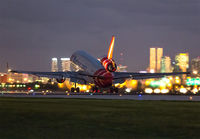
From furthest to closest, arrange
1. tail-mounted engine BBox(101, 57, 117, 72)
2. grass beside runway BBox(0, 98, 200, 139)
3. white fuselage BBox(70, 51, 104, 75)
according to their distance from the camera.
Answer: white fuselage BBox(70, 51, 104, 75)
tail-mounted engine BBox(101, 57, 117, 72)
grass beside runway BBox(0, 98, 200, 139)

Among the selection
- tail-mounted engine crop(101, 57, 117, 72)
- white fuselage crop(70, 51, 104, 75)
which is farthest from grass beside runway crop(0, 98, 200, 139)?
white fuselage crop(70, 51, 104, 75)

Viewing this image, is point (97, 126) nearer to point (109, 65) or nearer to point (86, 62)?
point (109, 65)

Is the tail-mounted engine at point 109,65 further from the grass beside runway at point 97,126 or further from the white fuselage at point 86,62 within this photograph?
the grass beside runway at point 97,126

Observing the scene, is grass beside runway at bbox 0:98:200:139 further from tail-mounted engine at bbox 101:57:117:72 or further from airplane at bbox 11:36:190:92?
airplane at bbox 11:36:190:92

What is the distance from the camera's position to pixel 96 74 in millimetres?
68062

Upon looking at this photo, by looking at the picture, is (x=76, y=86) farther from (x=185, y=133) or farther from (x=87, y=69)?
(x=185, y=133)

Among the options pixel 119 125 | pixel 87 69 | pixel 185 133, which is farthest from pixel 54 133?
pixel 87 69

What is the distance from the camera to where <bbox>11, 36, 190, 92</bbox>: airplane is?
65.7 metres

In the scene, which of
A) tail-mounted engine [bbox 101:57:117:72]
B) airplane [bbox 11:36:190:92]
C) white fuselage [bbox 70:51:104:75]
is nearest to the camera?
tail-mounted engine [bbox 101:57:117:72]

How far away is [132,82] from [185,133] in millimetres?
65985

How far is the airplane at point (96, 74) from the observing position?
65.7m

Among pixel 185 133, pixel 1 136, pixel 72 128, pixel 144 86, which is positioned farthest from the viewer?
pixel 144 86

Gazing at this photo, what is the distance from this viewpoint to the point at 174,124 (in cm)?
2166

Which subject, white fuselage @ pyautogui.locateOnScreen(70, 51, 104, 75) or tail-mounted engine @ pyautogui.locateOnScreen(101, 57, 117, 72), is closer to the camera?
tail-mounted engine @ pyautogui.locateOnScreen(101, 57, 117, 72)
